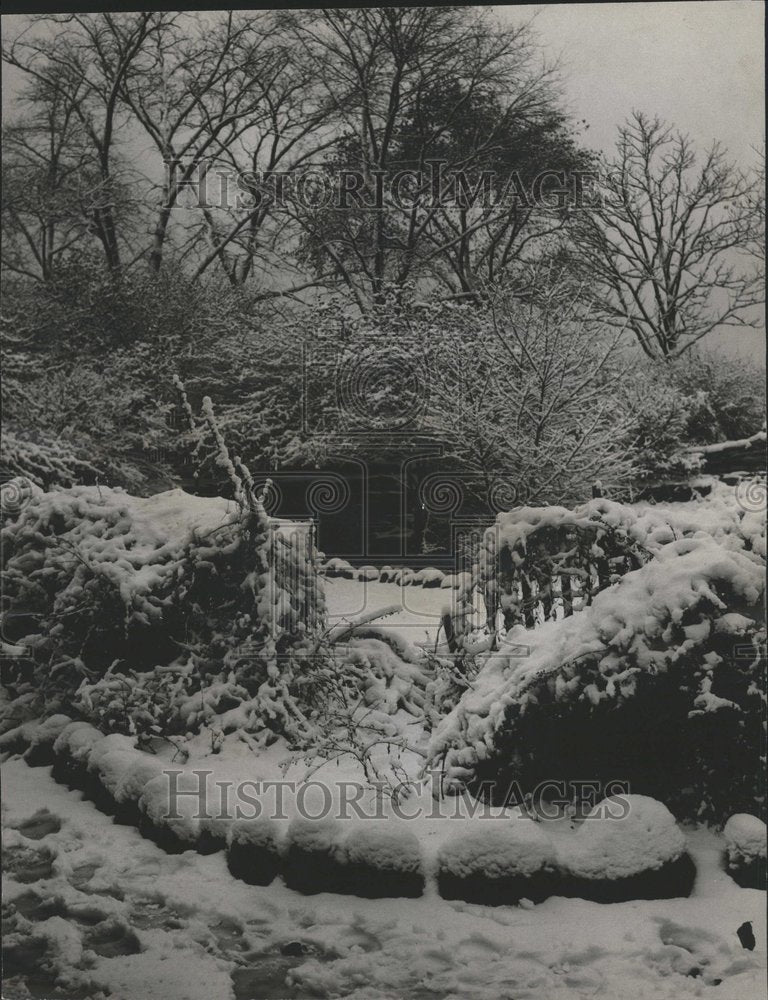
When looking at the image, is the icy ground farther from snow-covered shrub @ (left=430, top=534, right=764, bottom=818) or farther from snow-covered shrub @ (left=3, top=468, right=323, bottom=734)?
snow-covered shrub @ (left=3, top=468, right=323, bottom=734)

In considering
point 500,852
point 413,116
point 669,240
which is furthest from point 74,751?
point 669,240

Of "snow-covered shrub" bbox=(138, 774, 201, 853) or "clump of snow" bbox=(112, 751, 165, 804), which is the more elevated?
"clump of snow" bbox=(112, 751, 165, 804)

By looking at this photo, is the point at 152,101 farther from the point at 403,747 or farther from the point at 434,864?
the point at 434,864

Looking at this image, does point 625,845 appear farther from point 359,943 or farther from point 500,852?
point 359,943

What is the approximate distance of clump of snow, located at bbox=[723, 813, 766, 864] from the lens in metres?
3.60

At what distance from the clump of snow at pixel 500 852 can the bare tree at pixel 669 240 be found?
2.29 metres

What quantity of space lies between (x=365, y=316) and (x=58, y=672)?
224cm

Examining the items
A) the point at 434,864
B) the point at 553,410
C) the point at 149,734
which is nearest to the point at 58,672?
the point at 149,734

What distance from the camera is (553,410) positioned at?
443 cm

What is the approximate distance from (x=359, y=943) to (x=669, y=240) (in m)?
3.31

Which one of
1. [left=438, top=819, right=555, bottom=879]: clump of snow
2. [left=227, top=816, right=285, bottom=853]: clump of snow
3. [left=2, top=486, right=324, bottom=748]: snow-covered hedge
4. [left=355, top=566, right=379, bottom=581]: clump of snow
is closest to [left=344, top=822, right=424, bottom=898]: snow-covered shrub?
[left=438, top=819, right=555, bottom=879]: clump of snow

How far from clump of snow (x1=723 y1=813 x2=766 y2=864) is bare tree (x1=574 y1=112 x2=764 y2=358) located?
2101 millimetres

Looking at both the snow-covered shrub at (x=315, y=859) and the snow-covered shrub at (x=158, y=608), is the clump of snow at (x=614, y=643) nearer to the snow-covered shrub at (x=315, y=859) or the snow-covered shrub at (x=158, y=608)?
the snow-covered shrub at (x=315, y=859)

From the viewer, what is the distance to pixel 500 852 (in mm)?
3625
